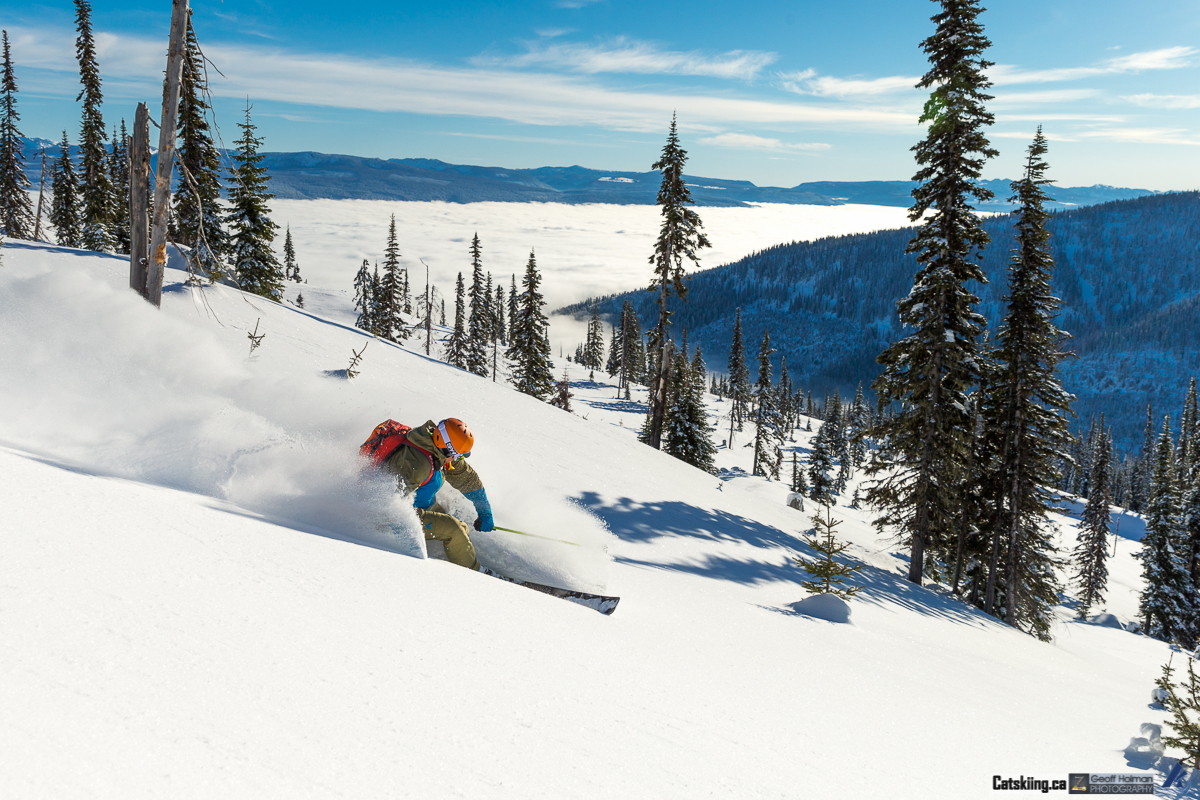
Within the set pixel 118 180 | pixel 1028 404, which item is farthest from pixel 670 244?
pixel 118 180

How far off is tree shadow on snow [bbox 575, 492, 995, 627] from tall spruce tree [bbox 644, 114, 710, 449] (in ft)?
53.0

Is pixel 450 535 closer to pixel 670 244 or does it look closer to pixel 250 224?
pixel 670 244

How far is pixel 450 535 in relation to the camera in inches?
233

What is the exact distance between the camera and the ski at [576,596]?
19.2 feet

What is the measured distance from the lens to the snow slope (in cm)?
226

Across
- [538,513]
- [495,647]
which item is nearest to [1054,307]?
[538,513]

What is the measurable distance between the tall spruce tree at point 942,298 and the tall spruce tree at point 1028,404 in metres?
3.28

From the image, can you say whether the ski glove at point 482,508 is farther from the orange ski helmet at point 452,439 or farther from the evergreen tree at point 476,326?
the evergreen tree at point 476,326

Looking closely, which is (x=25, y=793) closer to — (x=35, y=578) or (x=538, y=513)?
(x=35, y=578)

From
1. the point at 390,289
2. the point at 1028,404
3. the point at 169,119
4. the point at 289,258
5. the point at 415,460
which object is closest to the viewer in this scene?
the point at 415,460

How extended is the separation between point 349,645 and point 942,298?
20.5 metres

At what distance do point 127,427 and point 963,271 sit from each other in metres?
21.0

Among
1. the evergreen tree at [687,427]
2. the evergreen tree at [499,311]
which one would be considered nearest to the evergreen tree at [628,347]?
the evergreen tree at [499,311]

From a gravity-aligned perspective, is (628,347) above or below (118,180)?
below
